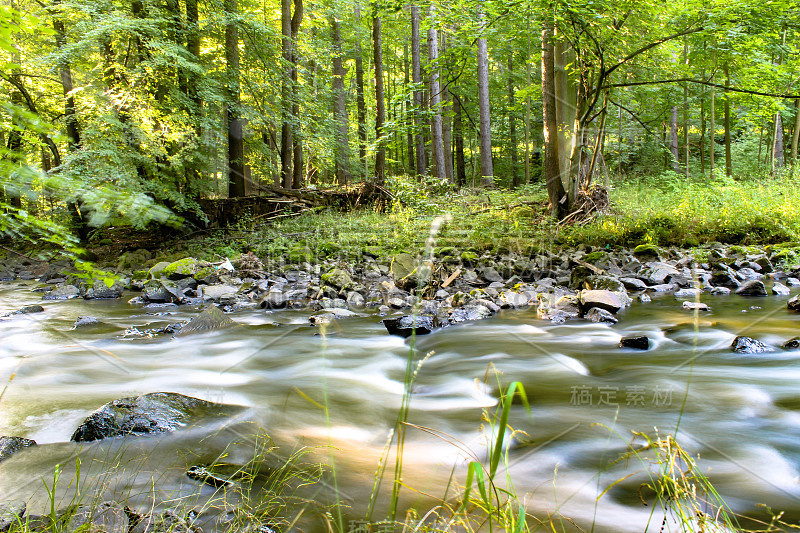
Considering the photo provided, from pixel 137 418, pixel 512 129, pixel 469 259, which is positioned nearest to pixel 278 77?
pixel 469 259

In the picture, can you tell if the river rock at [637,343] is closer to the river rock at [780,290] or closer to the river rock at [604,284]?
the river rock at [604,284]

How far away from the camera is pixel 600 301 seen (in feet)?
21.3

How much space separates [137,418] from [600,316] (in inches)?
215

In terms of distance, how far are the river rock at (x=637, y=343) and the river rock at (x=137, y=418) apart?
433cm

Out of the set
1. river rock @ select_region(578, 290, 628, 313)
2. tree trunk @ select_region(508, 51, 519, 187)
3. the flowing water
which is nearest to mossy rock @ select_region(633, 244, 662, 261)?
the flowing water

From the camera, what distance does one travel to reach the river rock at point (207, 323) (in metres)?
6.46

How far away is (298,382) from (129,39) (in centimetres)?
1094

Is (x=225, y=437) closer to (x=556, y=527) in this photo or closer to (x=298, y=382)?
(x=298, y=382)

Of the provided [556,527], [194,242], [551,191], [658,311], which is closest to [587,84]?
[551,191]

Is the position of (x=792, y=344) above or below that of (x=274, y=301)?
below

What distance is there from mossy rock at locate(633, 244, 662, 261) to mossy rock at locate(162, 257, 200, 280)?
30.2ft

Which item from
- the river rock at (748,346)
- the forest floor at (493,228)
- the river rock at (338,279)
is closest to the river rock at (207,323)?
the river rock at (338,279)

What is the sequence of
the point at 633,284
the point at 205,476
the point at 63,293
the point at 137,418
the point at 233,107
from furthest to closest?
the point at 233,107 < the point at 63,293 < the point at 633,284 < the point at 137,418 < the point at 205,476

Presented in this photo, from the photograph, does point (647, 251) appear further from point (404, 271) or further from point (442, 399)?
point (442, 399)
